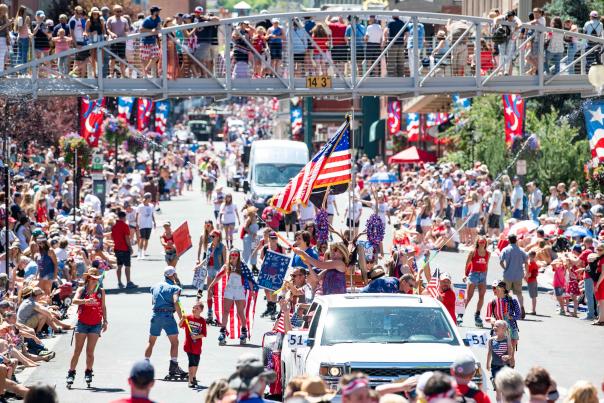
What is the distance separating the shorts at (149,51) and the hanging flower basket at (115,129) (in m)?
20.2

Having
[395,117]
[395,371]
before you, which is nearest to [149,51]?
[395,371]

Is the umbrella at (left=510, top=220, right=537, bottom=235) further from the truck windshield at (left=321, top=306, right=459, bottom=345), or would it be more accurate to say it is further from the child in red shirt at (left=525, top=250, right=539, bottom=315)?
the truck windshield at (left=321, top=306, right=459, bottom=345)

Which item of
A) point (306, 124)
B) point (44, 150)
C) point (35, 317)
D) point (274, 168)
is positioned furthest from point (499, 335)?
point (306, 124)

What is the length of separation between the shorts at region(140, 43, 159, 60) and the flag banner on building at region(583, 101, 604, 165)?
983cm

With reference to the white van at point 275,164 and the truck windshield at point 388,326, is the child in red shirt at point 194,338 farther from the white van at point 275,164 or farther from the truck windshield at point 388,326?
the white van at point 275,164

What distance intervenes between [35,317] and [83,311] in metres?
2.88

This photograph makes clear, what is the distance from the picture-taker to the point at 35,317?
813 inches

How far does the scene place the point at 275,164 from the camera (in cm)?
4597

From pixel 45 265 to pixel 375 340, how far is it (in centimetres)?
1119

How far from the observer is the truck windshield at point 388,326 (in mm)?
14172

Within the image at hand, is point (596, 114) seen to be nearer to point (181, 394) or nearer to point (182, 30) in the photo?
point (182, 30)

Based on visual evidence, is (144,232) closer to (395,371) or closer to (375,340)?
(375,340)

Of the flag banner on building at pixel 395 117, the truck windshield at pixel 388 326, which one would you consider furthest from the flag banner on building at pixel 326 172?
the flag banner on building at pixel 395 117

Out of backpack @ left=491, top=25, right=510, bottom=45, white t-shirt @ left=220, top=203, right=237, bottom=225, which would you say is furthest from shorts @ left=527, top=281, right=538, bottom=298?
white t-shirt @ left=220, top=203, right=237, bottom=225
